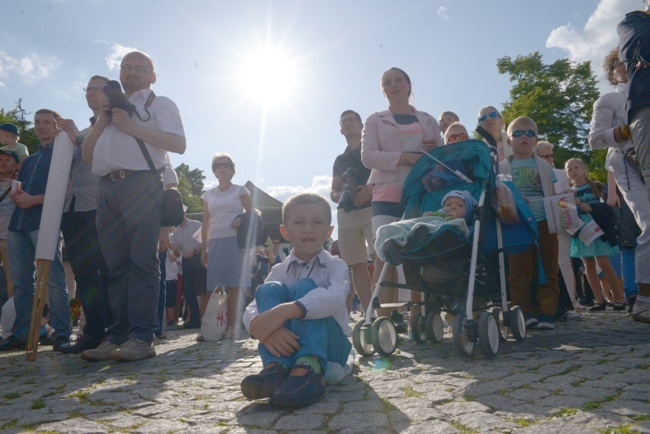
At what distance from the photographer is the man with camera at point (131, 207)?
4441 millimetres

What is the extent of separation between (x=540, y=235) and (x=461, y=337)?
8.49 ft

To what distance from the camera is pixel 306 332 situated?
2754 millimetres

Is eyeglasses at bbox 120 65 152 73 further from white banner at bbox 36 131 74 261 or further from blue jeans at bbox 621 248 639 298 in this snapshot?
blue jeans at bbox 621 248 639 298

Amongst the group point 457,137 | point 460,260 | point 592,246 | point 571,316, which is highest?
point 457,137

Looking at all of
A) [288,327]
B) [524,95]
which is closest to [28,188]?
[288,327]

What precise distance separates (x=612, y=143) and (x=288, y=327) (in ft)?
12.1

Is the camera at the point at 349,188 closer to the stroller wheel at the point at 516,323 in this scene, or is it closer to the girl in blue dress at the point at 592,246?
the stroller wheel at the point at 516,323

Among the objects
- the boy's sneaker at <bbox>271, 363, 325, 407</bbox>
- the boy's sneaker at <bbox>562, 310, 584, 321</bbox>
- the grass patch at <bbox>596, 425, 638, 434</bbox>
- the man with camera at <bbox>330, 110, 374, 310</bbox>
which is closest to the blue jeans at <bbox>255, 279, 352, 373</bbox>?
the boy's sneaker at <bbox>271, 363, 325, 407</bbox>

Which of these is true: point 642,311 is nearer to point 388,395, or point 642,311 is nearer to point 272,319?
point 388,395

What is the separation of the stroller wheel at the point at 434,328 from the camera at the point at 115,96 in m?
2.93

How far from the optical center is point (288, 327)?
109 inches

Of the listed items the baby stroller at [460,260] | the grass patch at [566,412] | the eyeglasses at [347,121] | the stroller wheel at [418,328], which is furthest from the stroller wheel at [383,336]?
the eyeglasses at [347,121]

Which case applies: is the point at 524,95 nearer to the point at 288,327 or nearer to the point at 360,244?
the point at 360,244

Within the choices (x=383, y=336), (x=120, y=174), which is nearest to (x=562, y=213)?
(x=383, y=336)
